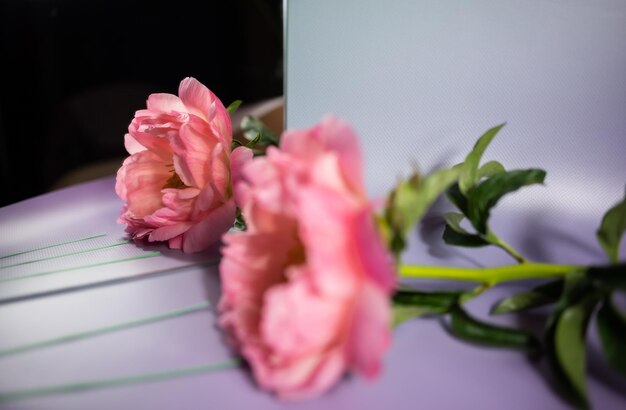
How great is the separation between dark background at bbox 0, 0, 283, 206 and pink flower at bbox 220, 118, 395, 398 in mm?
1345

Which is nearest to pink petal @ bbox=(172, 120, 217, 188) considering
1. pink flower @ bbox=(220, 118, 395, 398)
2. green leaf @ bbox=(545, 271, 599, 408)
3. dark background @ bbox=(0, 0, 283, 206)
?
pink flower @ bbox=(220, 118, 395, 398)

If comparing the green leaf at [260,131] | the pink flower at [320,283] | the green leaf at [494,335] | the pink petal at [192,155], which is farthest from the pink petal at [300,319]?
the green leaf at [260,131]

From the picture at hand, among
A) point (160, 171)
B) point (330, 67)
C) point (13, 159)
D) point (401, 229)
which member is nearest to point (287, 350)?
point (401, 229)

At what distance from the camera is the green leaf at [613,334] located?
0.30 m

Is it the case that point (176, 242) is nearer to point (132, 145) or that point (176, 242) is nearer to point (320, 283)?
point (132, 145)

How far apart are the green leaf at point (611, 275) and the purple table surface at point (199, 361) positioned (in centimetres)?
6

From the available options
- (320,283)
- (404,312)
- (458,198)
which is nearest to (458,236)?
(458,198)

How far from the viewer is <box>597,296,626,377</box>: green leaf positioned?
0.98 feet

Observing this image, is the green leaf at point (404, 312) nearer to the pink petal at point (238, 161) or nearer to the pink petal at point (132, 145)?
the pink petal at point (238, 161)

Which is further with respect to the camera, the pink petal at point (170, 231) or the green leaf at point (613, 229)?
the pink petal at point (170, 231)

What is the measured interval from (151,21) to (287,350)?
1479 mm

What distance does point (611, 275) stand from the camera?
0.30 m

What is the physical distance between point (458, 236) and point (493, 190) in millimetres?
65

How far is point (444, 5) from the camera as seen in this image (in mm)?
579
